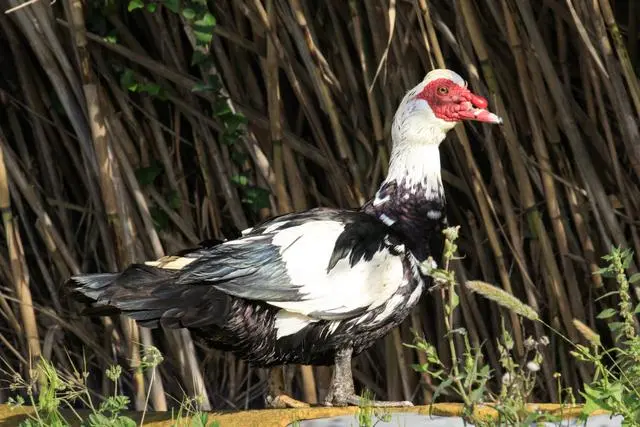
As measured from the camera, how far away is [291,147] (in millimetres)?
3791

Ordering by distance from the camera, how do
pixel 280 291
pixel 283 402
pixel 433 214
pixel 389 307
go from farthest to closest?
pixel 433 214 → pixel 283 402 → pixel 389 307 → pixel 280 291

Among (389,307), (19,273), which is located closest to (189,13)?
(19,273)

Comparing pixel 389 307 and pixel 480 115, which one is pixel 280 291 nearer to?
pixel 389 307

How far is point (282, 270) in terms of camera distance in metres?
3.08

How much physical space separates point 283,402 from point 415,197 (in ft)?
2.13

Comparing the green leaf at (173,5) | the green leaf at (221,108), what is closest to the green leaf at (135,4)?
the green leaf at (173,5)

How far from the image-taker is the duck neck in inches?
133

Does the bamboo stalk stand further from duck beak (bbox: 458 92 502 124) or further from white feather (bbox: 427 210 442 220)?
→ duck beak (bbox: 458 92 502 124)

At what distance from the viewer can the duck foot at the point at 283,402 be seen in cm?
326

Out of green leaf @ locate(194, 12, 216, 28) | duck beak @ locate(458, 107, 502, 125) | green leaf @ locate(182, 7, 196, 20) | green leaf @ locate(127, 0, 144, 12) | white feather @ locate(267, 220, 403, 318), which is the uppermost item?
green leaf @ locate(127, 0, 144, 12)

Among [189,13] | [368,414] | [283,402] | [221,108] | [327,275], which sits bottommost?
[283,402]

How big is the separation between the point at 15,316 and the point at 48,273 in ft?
0.81

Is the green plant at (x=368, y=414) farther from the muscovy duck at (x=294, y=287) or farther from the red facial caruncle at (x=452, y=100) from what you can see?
the red facial caruncle at (x=452, y=100)

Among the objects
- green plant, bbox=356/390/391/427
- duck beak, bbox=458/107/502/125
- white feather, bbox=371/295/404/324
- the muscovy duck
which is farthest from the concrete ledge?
duck beak, bbox=458/107/502/125
